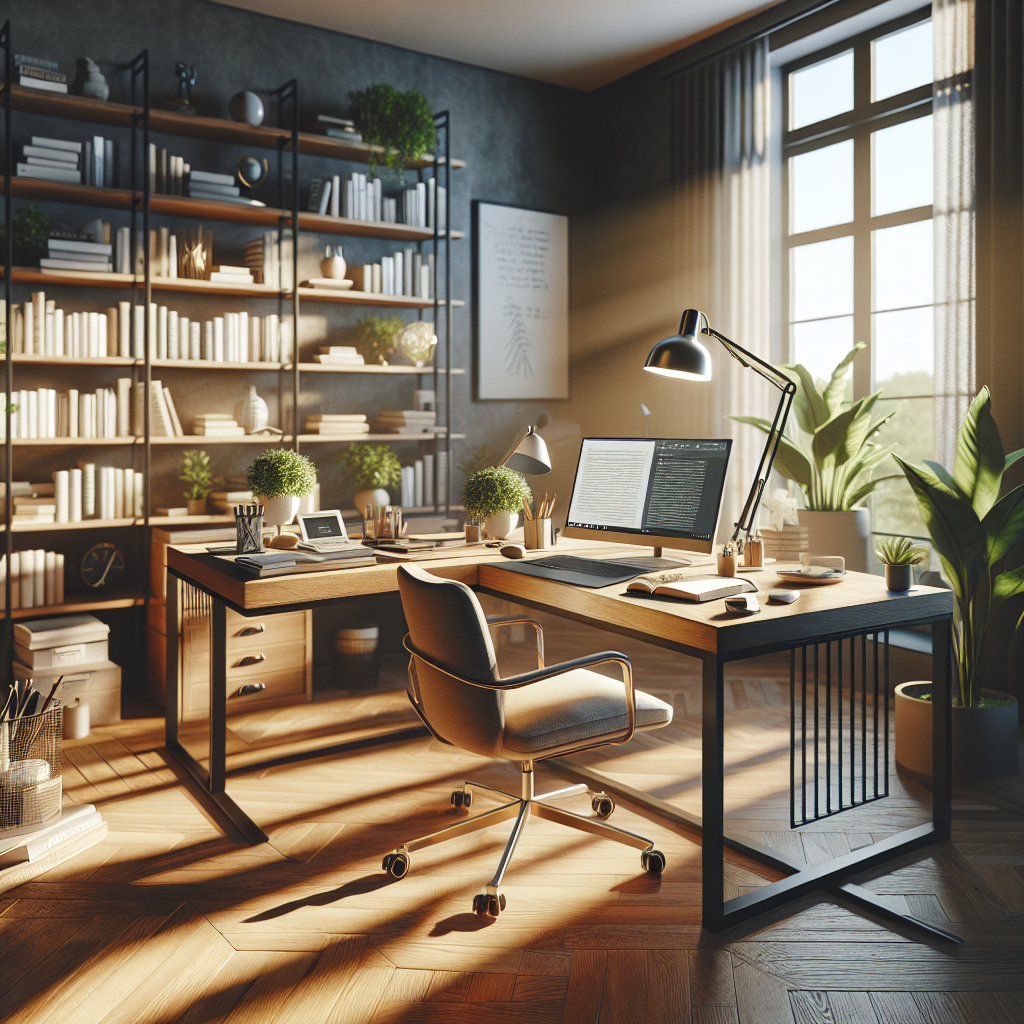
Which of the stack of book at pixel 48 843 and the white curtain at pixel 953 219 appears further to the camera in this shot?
the white curtain at pixel 953 219

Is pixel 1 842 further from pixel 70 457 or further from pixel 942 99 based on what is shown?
pixel 942 99

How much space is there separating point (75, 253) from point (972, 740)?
3837mm

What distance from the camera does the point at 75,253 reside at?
3.78m

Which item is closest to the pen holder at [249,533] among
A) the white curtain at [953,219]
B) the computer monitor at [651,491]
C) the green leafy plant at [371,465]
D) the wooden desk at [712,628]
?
the wooden desk at [712,628]

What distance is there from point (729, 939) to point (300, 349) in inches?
136

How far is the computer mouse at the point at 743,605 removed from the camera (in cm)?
218

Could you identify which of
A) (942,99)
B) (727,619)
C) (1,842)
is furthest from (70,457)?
(942,99)

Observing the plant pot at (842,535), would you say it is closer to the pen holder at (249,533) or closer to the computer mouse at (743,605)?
the computer mouse at (743,605)

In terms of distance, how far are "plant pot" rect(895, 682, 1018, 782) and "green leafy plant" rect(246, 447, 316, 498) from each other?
2.22 m

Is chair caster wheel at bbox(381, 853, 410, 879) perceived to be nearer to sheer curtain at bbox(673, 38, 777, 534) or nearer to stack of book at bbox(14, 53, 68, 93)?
sheer curtain at bbox(673, 38, 777, 534)

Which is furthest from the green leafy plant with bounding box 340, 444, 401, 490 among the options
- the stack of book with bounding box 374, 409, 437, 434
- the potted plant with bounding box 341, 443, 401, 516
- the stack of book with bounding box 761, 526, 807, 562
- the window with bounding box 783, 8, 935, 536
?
the window with bounding box 783, 8, 935, 536

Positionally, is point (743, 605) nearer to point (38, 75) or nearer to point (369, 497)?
point (369, 497)

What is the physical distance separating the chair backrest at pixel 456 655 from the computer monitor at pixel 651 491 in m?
0.84

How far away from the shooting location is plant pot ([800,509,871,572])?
4.00 metres
